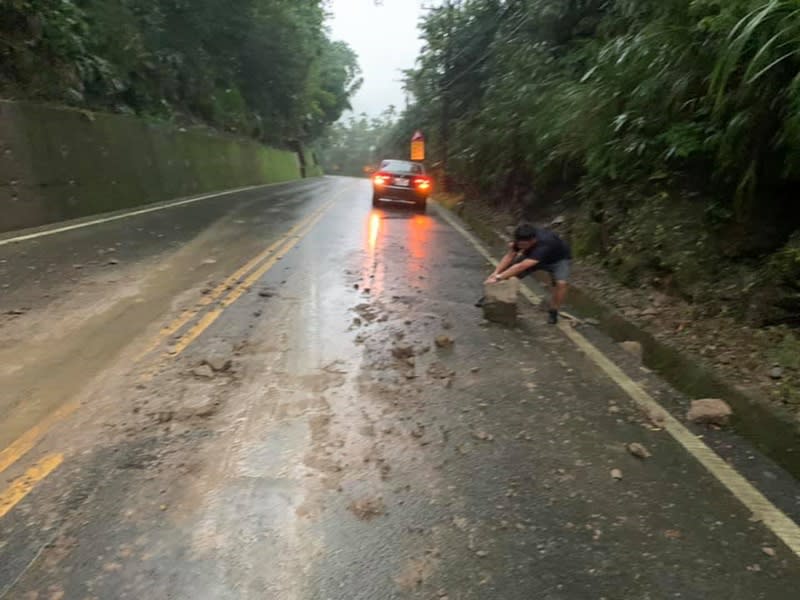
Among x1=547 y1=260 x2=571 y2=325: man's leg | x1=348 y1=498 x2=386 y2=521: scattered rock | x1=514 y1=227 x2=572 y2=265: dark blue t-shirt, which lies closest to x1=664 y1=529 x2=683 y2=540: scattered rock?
x1=348 y1=498 x2=386 y2=521: scattered rock

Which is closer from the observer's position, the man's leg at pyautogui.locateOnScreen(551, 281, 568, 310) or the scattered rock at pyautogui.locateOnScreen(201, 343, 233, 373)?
the scattered rock at pyautogui.locateOnScreen(201, 343, 233, 373)

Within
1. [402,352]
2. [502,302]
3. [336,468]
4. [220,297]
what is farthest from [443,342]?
[220,297]

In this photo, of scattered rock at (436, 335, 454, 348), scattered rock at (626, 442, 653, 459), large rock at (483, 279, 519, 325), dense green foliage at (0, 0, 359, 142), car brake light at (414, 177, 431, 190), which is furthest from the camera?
car brake light at (414, 177, 431, 190)

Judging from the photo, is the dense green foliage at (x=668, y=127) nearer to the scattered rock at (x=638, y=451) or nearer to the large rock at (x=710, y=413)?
the large rock at (x=710, y=413)

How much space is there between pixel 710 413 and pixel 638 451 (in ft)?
2.72

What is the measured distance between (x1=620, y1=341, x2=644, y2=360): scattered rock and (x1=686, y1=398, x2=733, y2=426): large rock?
5.00ft

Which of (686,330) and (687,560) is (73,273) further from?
(687,560)

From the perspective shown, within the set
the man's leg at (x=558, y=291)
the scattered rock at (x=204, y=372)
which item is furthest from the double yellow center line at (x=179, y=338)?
the man's leg at (x=558, y=291)

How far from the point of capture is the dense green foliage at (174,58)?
48.3 feet

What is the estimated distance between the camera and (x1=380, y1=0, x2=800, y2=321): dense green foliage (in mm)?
5609

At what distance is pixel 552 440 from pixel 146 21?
25186 millimetres

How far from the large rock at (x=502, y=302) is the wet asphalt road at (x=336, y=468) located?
1.08 feet

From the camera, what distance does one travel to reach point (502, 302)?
680cm

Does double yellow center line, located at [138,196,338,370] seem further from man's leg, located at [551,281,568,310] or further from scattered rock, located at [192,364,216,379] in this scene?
man's leg, located at [551,281,568,310]
